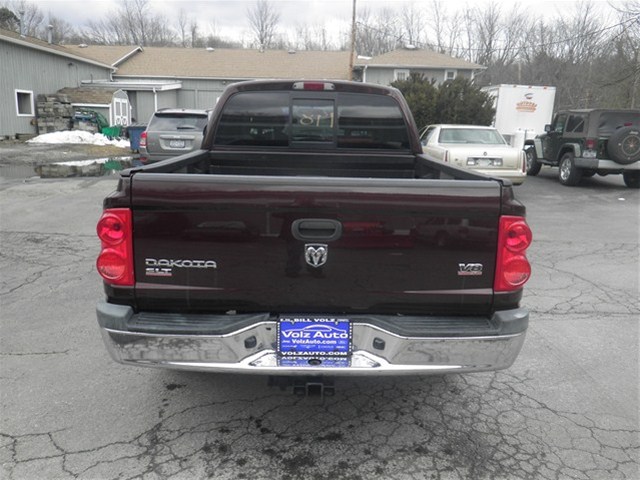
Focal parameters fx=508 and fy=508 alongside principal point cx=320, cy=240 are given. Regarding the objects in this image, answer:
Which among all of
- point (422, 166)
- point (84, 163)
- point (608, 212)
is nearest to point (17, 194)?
point (84, 163)

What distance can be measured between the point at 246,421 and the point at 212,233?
1.30 meters

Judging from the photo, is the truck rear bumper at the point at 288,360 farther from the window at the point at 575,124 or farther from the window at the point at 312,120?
the window at the point at 575,124

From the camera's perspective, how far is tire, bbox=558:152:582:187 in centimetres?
1381

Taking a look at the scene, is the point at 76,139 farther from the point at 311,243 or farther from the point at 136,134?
the point at 311,243

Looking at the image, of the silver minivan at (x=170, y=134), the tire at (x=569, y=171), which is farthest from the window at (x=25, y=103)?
the tire at (x=569, y=171)

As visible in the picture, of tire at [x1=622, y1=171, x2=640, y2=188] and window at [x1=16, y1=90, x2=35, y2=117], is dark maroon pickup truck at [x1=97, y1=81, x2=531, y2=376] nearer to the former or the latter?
tire at [x1=622, y1=171, x2=640, y2=188]

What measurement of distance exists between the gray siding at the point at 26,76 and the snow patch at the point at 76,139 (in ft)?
5.48

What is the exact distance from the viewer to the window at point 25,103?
990 inches

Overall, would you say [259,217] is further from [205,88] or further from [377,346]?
[205,88]

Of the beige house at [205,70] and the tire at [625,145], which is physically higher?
the beige house at [205,70]

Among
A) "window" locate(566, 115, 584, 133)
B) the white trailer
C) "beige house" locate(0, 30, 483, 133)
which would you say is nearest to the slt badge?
"window" locate(566, 115, 584, 133)

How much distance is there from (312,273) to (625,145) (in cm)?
1265

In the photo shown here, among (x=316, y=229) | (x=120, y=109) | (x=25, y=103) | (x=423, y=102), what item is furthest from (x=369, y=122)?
(x=120, y=109)

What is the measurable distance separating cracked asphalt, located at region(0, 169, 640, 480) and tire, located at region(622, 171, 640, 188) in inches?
416
